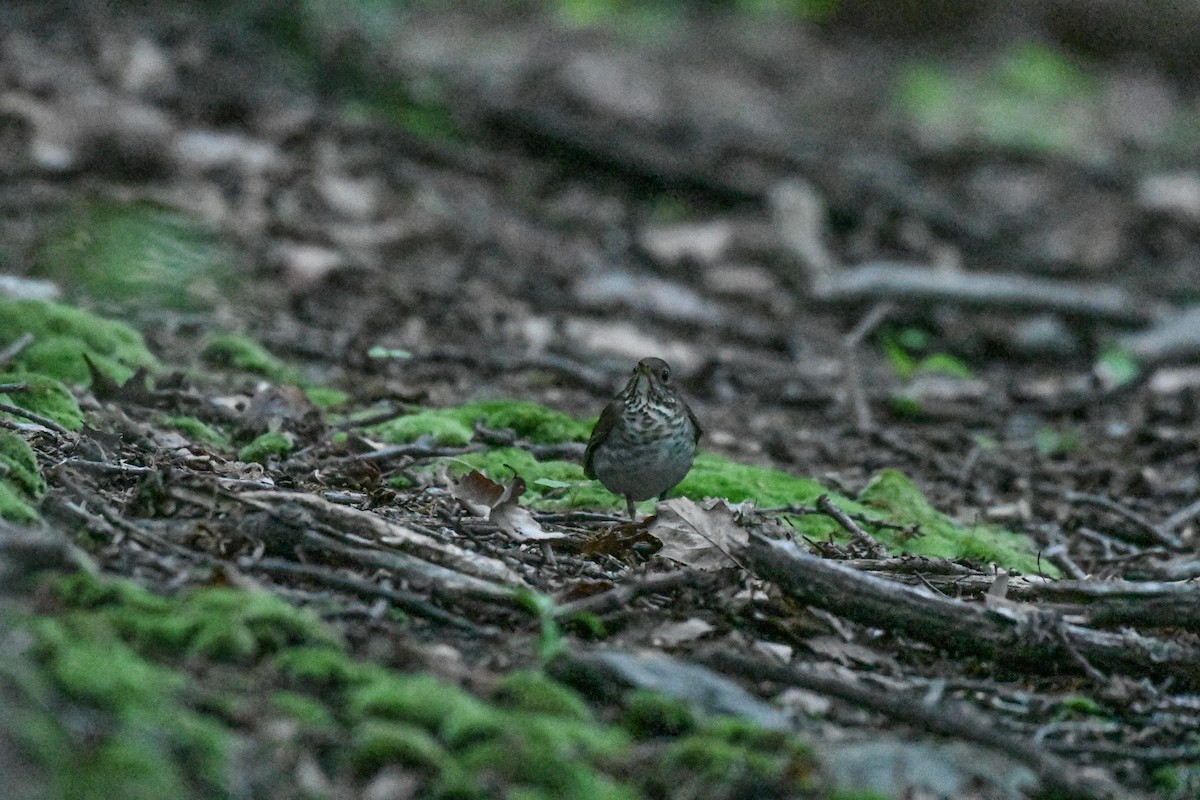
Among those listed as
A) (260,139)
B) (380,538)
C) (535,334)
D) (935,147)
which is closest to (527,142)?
(260,139)

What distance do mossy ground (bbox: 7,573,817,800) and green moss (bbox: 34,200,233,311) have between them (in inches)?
180

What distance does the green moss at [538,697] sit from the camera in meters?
2.89

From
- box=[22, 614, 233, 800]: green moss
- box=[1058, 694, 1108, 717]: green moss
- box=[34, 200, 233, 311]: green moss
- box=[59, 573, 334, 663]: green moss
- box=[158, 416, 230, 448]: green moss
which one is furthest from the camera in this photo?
box=[34, 200, 233, 311]: green moss

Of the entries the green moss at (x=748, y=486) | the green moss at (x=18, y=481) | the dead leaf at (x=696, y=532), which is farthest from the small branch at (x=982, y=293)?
the green moss at (x=18, y=481)

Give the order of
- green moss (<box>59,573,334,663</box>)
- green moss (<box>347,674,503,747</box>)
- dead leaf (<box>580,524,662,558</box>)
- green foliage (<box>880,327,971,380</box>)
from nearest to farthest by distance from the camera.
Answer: green moss (<box>347,674,503,747</box>) → green moss (<box>59,573,334,663</box>) → dead leaf (<box>580,524,662,558</box>) → green foliage (<box>880,327,971,380</box>)

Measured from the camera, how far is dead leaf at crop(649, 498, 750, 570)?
3.99 metres

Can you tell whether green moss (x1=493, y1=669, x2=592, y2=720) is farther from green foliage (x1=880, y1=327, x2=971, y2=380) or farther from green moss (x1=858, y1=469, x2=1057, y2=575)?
green foliage (x1=880, y1=327, x2=971, y2=380)

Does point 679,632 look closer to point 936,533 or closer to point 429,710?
point 429,710

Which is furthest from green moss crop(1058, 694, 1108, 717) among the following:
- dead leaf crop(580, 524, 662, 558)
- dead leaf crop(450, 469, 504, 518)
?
dead leaf crop(450, 469, 504, 518)

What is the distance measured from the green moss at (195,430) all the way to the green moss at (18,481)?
4.13 feet

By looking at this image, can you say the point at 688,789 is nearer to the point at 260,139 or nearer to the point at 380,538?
the point at 380,538

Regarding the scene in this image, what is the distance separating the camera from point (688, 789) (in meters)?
2.72

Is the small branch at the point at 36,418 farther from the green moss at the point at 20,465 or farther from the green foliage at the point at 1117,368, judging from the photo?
the green foliage at the point at 1117,368

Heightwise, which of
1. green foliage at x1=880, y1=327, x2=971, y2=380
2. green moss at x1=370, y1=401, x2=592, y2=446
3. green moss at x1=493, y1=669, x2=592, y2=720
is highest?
green moss at x1=493, y1=669, x2=592, y2=720
